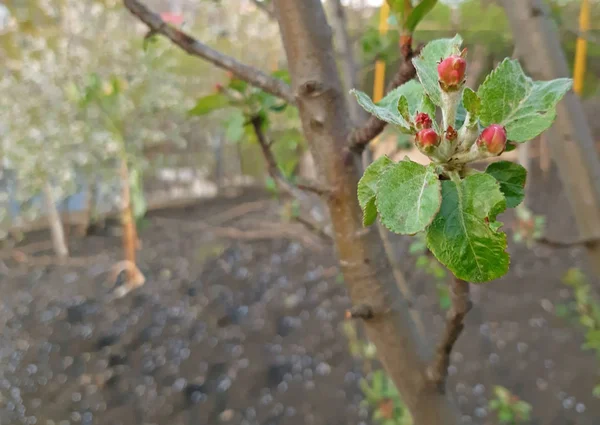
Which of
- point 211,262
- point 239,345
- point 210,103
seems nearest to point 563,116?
point 210,103

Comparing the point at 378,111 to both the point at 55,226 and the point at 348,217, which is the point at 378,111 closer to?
the point at 348,217

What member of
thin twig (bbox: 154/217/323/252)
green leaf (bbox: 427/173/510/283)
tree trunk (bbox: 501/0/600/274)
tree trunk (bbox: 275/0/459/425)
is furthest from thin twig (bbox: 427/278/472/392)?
thin twig (bbox: 154/217/323/252)

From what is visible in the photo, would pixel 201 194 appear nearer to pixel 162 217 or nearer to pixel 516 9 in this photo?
pixel 162 217

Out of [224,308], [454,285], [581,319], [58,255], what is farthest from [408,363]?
[58,255]

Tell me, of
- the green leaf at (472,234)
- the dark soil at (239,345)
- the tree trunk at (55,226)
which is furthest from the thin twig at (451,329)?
the tree trunk at (55,226)

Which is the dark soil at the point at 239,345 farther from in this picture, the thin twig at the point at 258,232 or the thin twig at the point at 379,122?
the thin twig at the point at 379,122
